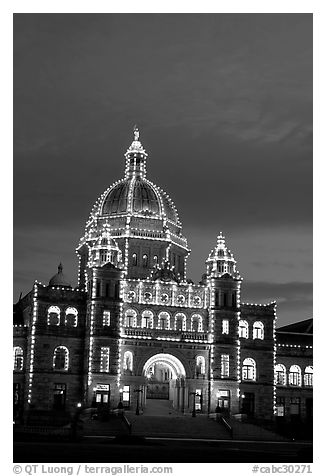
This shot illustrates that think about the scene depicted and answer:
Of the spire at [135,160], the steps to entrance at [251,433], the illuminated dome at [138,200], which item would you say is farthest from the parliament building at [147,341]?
the steps to entrance at [251,433]

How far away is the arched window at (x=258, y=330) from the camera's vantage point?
101125 mm

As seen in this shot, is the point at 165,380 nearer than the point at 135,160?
Yes

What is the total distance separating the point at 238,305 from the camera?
320 feet

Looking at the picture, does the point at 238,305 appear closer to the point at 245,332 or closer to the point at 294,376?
the point at 245,332

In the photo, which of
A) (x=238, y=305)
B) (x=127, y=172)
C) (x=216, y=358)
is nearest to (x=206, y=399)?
(x=216, y=358)

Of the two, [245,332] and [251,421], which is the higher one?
[245,332]

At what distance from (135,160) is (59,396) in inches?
1259

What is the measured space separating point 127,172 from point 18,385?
3042cm

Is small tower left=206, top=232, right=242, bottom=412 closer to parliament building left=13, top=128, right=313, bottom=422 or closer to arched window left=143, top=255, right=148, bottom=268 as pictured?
parliament building left=13, top=128, right=313, bottom=422

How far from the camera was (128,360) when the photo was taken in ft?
308

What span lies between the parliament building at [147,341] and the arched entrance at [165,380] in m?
0.14

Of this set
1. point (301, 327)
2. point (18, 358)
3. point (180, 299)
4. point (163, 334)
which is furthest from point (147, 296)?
point (301, 327)

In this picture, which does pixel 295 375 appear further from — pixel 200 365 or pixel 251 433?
pixel 251 433

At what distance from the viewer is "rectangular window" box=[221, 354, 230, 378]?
314 feet
